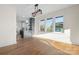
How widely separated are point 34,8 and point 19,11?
30 cm

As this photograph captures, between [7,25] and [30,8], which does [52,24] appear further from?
[7,25]

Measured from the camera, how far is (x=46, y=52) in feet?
6.25

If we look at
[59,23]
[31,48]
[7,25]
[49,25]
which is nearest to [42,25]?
[49,25]

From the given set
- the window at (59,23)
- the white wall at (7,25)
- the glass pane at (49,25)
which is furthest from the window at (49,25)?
the white wall at (7,25)

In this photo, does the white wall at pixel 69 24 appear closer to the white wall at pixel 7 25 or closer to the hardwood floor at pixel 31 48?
the hardwood floor at pixel 31 48

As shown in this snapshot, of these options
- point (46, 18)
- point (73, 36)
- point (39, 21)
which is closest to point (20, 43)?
point (39, 21)

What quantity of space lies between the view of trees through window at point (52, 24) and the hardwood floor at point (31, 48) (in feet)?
0.83

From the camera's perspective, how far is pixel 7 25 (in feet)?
6.18

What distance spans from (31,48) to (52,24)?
25.5 inches

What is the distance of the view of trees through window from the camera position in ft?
6.61

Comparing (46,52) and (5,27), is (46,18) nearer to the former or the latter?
(46,52)

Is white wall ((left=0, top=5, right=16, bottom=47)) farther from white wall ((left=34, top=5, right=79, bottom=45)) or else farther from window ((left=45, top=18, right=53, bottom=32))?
window ((left=45, top=18, right=53, bottom=32))

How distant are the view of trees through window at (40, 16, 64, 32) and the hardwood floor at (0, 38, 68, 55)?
0.83ft

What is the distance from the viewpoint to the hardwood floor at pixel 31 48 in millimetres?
1884
